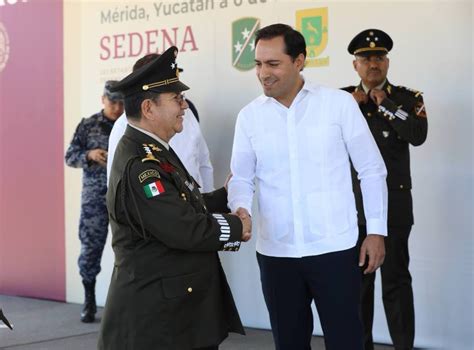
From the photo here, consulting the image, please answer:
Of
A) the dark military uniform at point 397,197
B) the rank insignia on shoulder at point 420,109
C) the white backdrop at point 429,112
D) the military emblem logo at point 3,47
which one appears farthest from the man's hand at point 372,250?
the military emblem logo at point 3,47

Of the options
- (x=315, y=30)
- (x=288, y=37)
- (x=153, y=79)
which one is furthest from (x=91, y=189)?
(x=153, y=79)

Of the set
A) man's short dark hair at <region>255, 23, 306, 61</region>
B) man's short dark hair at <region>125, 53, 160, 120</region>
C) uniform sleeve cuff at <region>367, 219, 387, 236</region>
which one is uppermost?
man's short dark hair at <region>255, 23, 306, 61</region>

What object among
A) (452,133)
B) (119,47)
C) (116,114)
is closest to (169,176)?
(452,133)

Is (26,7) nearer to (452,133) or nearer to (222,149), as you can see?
(222,149)

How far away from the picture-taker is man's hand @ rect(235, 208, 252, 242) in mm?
2789

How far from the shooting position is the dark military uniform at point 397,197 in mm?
4234

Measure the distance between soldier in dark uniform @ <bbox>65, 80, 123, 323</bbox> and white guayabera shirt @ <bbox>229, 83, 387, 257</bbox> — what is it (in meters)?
2.53

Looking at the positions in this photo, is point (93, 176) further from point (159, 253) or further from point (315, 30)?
point (159, 253)

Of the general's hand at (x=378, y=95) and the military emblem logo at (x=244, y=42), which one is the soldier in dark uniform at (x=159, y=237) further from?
the military emblem logo at (x=244, y=42)

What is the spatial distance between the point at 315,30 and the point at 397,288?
1707 millimetres

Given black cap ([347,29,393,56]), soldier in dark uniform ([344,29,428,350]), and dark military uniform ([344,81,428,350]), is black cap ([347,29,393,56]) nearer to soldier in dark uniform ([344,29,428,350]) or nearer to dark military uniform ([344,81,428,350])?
soldier in dark uniform ([344,29,428,350])

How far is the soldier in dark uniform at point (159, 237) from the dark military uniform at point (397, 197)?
5.40 feet

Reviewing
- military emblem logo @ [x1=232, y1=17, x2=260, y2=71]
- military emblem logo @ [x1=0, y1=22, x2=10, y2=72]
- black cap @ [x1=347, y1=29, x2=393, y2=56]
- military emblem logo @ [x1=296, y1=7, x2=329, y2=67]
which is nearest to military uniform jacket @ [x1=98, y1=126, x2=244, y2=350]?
black cap @ [x1=347, y1=29, x2=393, y2=56]

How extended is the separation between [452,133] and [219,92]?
1677mm
